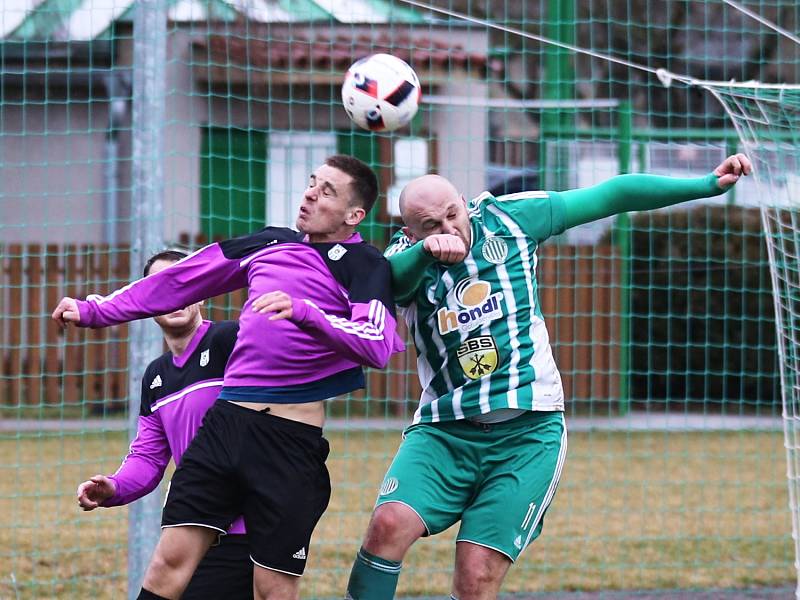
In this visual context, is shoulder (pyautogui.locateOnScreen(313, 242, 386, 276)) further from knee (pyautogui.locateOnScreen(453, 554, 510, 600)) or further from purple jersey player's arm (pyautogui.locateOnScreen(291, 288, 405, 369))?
knee (pyautogui.locateOnScreen(453, 554, 510, 600))

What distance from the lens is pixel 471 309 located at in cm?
439

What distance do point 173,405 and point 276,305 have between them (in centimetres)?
107

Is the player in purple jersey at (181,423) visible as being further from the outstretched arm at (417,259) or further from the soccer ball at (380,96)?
the soccer ball at (380,96)

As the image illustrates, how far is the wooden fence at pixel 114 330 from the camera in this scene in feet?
33.0

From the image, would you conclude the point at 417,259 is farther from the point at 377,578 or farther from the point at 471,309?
the point at 377,578

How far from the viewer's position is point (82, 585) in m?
6.47

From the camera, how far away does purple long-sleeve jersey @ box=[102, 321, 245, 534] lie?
4.57m

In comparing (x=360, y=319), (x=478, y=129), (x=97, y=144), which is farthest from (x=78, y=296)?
(x=360, y=319)

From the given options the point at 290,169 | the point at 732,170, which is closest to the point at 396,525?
the point at 732,170

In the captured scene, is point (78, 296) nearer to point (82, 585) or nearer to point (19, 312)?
point (19, 312)

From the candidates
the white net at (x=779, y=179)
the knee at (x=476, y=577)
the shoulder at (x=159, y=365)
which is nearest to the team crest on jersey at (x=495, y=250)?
the knee at (x=476, y=577)

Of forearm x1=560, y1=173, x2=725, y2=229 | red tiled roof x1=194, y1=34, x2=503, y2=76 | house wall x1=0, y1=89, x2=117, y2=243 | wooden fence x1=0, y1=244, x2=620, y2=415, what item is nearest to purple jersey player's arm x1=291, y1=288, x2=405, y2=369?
forearm x1=560, y1=173, x2=725, y2=229

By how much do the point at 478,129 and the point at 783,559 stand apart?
15.9ft

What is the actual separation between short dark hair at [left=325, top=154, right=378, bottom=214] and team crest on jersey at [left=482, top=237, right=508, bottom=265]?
43 centimetres
